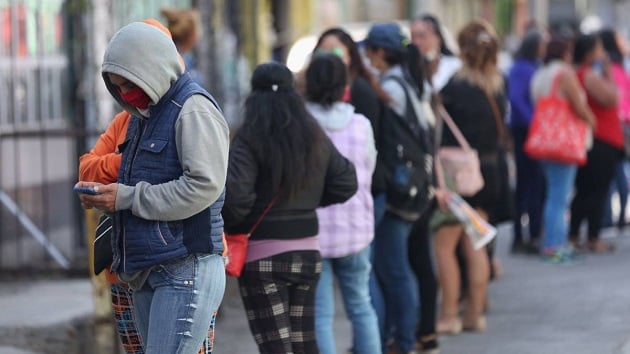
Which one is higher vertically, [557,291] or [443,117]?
[443,117]

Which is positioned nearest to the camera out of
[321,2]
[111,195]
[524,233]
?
[111,195]

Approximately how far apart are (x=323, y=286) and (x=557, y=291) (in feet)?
12.2

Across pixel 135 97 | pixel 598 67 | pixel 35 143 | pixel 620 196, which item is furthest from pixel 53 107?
pixel 135 97

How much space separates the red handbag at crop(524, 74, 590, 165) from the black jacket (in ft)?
15.5

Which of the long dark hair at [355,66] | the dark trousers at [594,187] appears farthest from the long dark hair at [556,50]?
the long dark hair at [355,66]

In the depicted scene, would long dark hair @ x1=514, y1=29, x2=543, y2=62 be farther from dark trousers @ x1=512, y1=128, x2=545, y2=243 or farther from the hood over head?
the hood over head

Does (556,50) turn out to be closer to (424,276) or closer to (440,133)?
(440,133)

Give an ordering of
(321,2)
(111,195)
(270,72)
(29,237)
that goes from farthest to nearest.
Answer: (321,2)
(29,237)
(270,72)
(111,195)

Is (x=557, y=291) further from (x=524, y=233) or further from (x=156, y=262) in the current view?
(x=156, y=262)

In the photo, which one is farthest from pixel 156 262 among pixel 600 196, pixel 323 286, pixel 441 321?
pixel 600 196

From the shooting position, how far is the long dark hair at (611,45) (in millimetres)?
11545

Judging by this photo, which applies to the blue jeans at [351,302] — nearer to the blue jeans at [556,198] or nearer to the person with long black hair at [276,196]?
the person with long black hair at [276,196]

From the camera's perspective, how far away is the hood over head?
4.26 metres

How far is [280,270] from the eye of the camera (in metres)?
5.50
